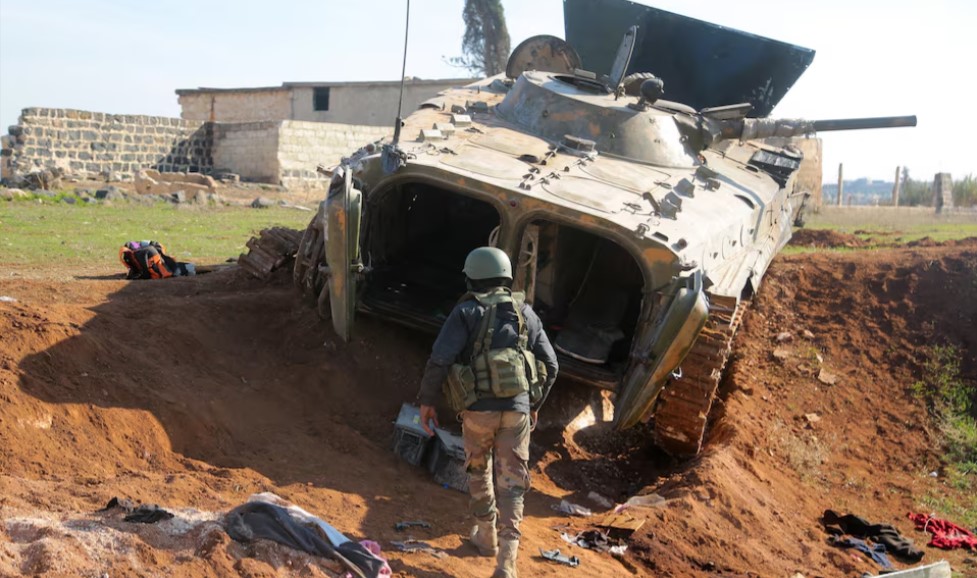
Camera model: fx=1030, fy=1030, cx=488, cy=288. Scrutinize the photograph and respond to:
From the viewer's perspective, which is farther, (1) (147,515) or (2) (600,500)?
(2) (600,500)

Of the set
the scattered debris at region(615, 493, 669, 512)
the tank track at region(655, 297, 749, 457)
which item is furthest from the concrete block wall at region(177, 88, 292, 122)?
the scattered debris at region(615, 493, 669, 512)

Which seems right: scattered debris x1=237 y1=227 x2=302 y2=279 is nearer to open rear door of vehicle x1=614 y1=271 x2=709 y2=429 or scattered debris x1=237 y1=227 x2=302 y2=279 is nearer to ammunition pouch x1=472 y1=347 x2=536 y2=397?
open rear door of vehicle x1=614 y1=271 x2=709 y2=429

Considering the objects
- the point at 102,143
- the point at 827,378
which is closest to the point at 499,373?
the point at 827,378

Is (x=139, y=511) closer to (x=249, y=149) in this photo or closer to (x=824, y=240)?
(x=824, y=240)

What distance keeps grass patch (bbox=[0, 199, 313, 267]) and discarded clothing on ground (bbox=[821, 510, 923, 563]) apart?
722 centimetres

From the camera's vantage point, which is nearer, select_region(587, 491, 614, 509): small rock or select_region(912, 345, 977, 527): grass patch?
select_region(587, 491, 614, 509): small rock

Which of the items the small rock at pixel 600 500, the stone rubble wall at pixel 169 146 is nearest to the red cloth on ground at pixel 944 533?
the small rock at pixel 600 500

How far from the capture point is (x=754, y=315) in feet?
36.9

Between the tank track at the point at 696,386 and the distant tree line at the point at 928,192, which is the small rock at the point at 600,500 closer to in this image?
the tank track at the point at 696,386

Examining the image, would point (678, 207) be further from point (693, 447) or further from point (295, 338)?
point (295, 338)

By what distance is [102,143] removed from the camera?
22641 mm

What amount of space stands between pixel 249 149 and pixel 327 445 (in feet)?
63.4

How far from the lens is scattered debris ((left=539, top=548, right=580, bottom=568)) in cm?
554

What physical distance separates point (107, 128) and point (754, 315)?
654 inches
